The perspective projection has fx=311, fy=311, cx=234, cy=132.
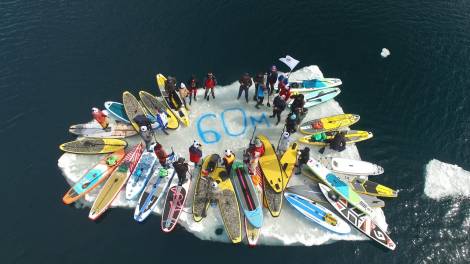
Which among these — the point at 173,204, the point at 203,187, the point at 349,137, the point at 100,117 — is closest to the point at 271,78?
the point at 349,137

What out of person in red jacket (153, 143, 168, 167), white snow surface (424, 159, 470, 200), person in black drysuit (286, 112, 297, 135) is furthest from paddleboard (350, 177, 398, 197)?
person in red jacket (153, 143, 168, 167)

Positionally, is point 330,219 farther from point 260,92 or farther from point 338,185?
point 260,92

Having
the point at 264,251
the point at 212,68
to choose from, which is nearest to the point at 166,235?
the point at 264,251

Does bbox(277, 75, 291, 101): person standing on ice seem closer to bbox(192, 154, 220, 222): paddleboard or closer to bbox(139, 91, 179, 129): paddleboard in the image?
bbox(192, 154, 220, 222): paddleboard

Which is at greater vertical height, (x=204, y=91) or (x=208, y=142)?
(x=204, y=91)

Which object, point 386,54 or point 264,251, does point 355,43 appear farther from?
point 264,251

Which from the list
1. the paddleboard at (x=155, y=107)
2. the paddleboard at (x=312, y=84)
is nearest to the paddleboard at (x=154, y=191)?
the paddleboard at (x=155, y=107)

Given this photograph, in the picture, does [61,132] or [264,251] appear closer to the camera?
[264,251]
